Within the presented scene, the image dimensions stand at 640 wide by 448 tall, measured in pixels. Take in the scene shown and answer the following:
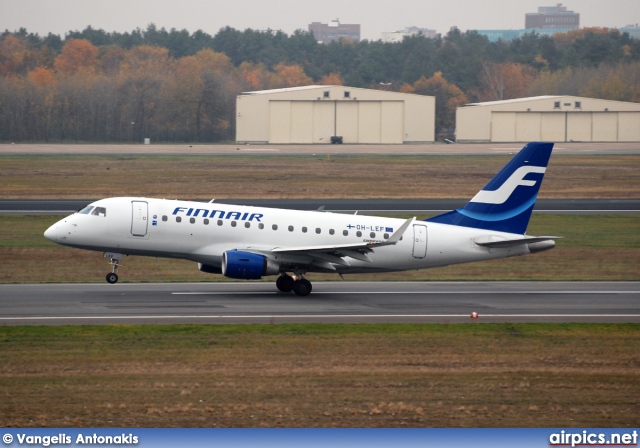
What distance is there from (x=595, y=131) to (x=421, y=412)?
368ft

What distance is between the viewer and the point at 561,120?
403 ft

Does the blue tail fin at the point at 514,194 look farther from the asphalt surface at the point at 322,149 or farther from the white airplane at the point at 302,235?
the asphalt surface at the point at 322,149

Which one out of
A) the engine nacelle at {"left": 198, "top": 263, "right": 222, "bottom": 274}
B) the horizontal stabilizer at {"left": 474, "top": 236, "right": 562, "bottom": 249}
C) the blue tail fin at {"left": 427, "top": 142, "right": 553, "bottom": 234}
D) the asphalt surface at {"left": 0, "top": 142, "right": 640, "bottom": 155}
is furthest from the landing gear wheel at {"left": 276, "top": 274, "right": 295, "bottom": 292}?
the asphalt surface at {"left": 0, "top": 142, "right": 640, "bottom": 155}

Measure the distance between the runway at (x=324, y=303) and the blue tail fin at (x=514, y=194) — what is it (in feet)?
8.77

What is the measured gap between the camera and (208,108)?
140 meters

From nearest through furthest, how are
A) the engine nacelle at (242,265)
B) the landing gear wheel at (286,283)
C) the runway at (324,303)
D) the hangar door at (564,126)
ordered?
the runway at (324,303), the engine nacelle at (242,265), the landing gear wheel at (286,283), the hangar door at (564,126)

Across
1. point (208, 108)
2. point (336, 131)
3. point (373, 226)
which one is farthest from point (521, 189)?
point (208, 108)

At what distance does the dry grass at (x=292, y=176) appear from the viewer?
68.2 metres

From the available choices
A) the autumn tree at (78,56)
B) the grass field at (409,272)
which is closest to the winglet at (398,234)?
the grass field at (409,272)

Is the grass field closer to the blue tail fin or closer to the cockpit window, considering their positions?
the cockpit window

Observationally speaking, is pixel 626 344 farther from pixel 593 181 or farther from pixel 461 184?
pixel 593 181

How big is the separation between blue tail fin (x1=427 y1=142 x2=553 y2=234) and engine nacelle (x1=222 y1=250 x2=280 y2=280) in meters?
8.49

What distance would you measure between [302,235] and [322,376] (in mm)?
12523

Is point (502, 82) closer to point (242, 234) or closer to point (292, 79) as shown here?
point (292, 79)
